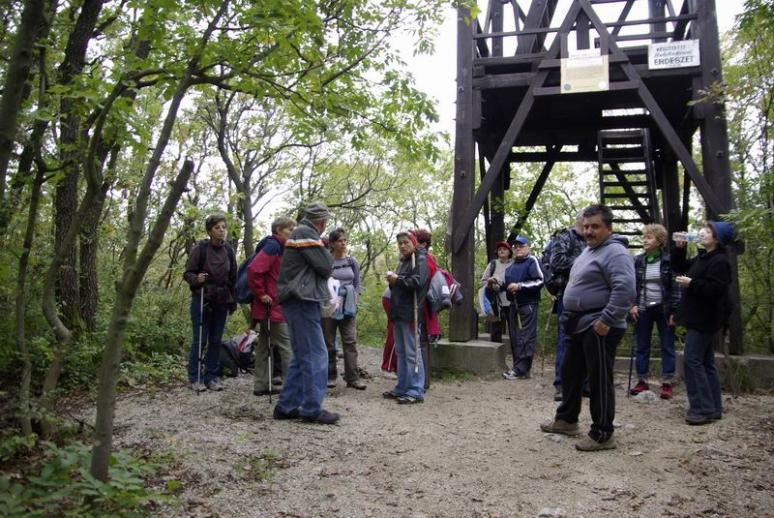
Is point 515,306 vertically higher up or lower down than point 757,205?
lower down

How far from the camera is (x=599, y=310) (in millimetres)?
4633

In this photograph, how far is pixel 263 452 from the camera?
4.39m

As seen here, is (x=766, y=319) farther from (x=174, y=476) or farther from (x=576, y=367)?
(x=174, y=476)

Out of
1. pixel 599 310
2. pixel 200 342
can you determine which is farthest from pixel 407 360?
pixel 599 310

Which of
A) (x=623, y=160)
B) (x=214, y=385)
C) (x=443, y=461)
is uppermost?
(x=623, y=160)

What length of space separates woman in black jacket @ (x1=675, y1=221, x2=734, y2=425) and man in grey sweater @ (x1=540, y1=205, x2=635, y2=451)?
1155mm

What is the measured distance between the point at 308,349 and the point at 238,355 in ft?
9.51

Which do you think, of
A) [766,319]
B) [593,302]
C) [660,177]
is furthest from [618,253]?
[660,177]

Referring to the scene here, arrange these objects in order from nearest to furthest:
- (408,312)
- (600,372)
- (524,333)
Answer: (600,372) < (408,312) < (524,333)

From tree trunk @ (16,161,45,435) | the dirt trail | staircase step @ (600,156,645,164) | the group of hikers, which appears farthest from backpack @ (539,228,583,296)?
tree trunk @ (16,161,45,435)

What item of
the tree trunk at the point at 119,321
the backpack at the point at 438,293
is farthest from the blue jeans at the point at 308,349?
the tree trunk at the point at 119,321

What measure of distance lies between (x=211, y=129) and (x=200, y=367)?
876 cm

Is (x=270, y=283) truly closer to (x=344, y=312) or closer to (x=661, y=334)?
(x=344, y=312)

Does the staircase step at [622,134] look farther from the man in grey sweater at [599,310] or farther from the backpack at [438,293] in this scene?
the man in grey sweater at [599,310]
